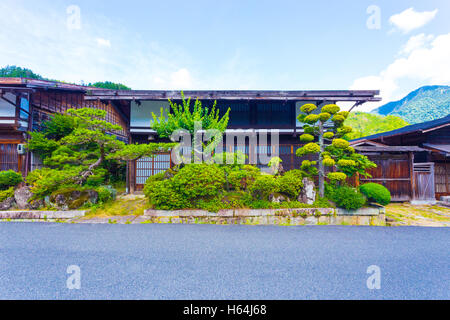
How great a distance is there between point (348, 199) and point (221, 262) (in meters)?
4.94

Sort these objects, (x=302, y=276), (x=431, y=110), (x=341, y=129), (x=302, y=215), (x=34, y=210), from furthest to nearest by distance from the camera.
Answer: (x=431, y=110) < (x=341, y=129) < (x=34, y=210) < (x=302, y=215) < (x=302, y=276)

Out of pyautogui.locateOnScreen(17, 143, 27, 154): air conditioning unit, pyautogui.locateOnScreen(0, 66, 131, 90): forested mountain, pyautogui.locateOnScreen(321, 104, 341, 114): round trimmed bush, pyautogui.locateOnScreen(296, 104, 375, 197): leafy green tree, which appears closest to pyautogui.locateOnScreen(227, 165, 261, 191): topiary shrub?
pyautogui.locateOnScreen(296, 104, 375, 197): leafy green tree

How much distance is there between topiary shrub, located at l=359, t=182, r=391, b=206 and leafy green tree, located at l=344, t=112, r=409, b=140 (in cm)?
2087

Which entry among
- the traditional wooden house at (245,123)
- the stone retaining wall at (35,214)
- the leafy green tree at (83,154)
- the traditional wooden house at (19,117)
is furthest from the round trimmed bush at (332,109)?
the traditional wooden house at (19,117)

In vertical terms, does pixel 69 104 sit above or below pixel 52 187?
above

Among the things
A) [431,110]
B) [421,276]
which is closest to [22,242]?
[421,276]

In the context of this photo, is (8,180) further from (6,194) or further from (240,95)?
(240,95)

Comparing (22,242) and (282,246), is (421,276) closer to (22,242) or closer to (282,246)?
(282,246)

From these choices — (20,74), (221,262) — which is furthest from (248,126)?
(20,74)

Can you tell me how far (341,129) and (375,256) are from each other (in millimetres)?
4585

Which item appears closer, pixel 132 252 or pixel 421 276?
pixel 421 276

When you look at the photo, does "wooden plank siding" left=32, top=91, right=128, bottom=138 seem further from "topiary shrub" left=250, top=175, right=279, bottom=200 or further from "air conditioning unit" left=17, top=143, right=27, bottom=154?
"topiary shrub" left=250, top=175, right=279, bottom=200

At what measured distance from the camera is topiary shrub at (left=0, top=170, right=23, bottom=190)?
6.91 metres

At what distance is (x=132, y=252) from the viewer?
361 cm
